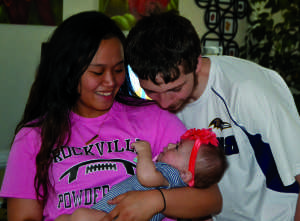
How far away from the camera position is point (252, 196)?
1.64 m

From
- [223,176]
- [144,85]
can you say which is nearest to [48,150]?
[144,85]

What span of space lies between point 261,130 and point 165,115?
0.49 metres

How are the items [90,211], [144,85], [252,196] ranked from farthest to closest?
[252,196] < [144,85] < [90,211]

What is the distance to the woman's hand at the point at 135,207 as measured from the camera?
4.48ft

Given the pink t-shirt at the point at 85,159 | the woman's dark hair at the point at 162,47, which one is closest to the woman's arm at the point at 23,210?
the pink t-shirt at the point at 85,159

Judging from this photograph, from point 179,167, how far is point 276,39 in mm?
3039

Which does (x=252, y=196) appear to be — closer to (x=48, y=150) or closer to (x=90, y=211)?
(x=90, y=211)

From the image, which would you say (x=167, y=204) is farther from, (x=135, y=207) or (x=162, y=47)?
(x=162, y=47)

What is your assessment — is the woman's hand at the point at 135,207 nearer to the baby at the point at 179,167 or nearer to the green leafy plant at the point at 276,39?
the baby at the point at 179,167

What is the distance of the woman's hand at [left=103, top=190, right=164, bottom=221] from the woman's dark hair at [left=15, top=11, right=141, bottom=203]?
0.37 meters

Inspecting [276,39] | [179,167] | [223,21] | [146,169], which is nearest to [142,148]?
[146,169]

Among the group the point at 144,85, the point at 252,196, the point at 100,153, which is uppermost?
the point at 144,85

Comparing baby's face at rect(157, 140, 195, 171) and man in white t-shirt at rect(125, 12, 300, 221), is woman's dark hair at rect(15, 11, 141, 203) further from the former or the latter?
baby's face at rect(157, 140, 195, 171)

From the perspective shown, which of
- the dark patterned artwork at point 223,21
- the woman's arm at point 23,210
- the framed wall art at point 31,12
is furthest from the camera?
the dark patterned artwork at point 223,21
